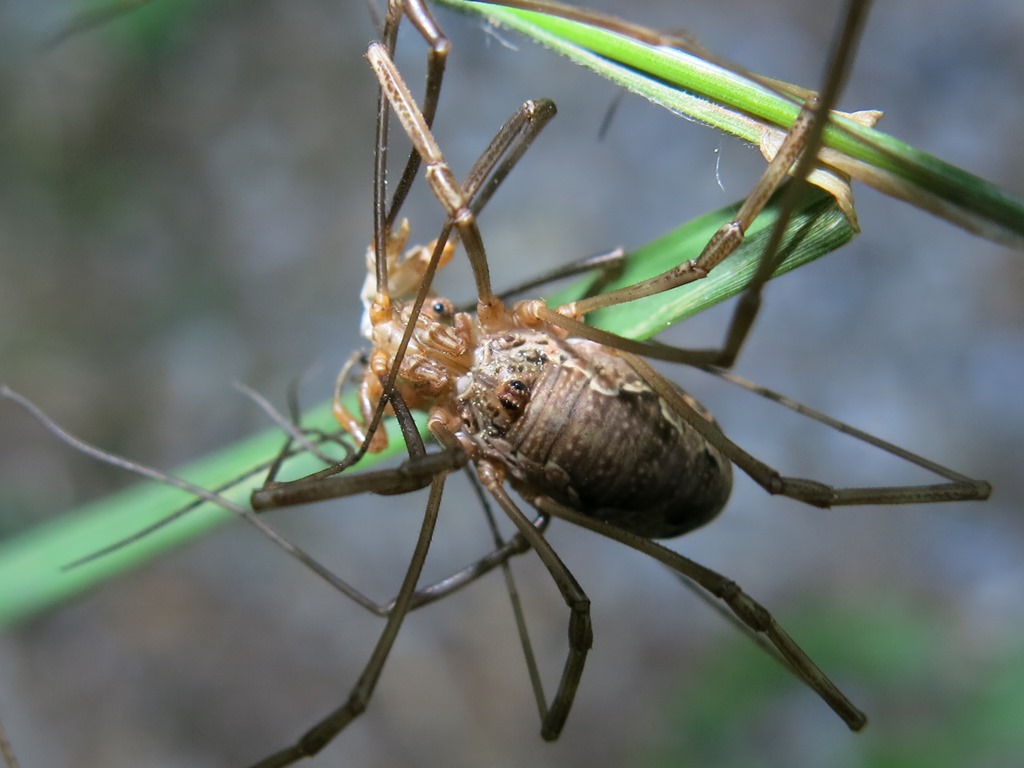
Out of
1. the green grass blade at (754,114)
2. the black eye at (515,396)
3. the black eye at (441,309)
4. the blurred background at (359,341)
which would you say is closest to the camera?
the green grass blade at (754,114)

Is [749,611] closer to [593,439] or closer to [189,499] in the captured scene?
[593,439]

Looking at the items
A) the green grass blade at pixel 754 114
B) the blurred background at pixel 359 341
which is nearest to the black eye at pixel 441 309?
the green grass blade at pixel 754 114

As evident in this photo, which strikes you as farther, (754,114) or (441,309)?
(441,309)

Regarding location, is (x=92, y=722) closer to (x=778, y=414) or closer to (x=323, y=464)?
(x=323, y=464)

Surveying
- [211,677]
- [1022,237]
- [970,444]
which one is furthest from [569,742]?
[1022,237]

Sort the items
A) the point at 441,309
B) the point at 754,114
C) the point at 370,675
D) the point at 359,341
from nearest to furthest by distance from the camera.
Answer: the point at 754,114
the point at 370,675
the point at 441,309
the point at 359,341

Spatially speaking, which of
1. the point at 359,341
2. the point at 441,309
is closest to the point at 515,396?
the point at 441,309

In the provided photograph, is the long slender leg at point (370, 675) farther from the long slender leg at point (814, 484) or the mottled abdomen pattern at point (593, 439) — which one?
the long slender leg at point (814, 484)
